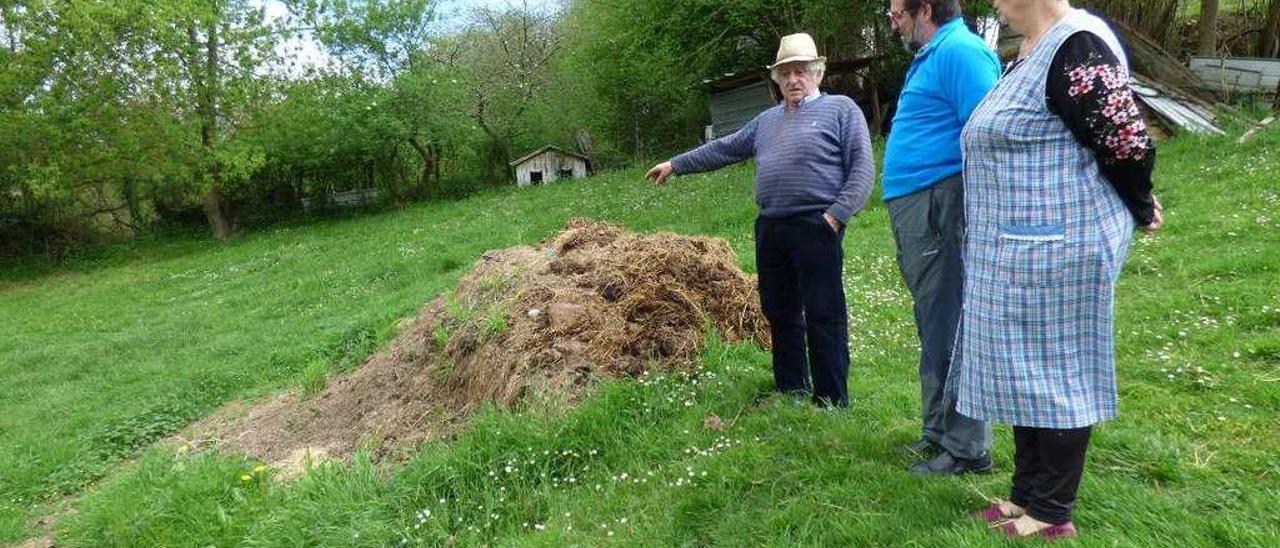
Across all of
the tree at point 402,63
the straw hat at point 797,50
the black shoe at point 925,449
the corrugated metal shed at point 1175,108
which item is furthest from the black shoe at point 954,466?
the tree at point 402,63

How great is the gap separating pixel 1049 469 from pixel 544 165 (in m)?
23.6

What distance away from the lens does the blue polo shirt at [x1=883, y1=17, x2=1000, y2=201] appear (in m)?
2.71

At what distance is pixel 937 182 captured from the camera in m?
2.86

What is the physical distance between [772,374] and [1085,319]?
91.6 inches

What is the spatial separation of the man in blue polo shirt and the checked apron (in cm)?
44

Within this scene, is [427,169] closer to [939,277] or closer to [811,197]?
[811,197]

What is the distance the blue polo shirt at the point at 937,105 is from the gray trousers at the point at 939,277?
7 centimetres

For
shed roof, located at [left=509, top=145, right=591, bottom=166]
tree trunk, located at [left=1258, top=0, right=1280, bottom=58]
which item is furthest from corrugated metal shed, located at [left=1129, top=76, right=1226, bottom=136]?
shed roof, located at [left=509, top=145, right=591, bottom=166]

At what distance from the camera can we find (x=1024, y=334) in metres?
2.30

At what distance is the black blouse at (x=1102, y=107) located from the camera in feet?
6.81

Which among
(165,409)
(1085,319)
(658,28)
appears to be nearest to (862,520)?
(1085,319)

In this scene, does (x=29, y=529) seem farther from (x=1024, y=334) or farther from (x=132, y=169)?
(x=132, y=169)

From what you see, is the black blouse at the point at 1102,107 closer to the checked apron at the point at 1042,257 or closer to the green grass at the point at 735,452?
the checked apron at the point at 1042,257

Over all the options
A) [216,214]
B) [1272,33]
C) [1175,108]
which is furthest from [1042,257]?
[216,214]
